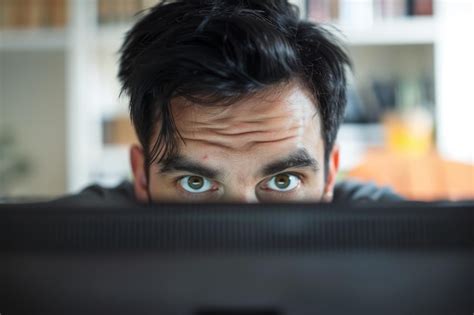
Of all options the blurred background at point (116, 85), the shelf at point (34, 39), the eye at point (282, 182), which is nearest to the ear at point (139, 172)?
the eye at point (282, 182)

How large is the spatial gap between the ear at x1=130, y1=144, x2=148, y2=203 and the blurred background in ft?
5.28

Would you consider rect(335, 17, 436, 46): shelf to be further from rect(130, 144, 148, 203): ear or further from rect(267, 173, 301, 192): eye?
rect(267, 173, 301, 192): eye

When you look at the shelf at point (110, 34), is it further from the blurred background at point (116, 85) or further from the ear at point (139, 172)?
the ear at point (139, 172)

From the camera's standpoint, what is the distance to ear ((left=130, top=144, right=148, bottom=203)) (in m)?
1.03

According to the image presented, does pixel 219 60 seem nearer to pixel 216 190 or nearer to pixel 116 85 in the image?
pixel 216 190

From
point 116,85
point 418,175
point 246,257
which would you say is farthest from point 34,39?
point 246,257

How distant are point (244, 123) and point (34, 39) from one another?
2.37 m

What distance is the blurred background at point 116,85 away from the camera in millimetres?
2711

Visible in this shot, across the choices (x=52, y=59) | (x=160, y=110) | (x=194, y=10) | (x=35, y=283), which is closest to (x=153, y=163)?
(x=160, y=110)

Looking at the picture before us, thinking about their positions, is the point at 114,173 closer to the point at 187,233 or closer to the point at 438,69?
the point at 438,69

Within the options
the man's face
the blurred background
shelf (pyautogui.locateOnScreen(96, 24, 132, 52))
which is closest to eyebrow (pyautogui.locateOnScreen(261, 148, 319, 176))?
the man's face

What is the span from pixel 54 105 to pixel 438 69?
213 cm

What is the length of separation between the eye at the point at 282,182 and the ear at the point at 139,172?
0.91 ft

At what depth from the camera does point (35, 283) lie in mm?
467
